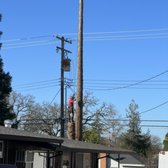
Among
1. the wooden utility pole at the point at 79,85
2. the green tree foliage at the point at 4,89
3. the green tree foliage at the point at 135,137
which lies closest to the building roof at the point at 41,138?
the wooden utility pole at the point at 79,85

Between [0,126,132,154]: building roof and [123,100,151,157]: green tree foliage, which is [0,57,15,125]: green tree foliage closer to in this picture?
[0,126,132,154]: building roof

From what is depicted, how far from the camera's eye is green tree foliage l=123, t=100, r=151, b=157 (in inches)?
3199

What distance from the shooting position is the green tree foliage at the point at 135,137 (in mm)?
81256

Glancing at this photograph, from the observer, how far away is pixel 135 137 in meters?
81.7

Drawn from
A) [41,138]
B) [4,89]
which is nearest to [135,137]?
[4,89]

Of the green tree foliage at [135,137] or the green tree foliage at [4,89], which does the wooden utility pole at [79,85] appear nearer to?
the green tree foliage at [4,89]

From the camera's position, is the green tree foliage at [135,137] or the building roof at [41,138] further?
the green tree foliage at [135,137]

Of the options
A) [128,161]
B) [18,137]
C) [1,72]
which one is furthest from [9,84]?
[128,161]

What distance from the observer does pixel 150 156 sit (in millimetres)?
92812

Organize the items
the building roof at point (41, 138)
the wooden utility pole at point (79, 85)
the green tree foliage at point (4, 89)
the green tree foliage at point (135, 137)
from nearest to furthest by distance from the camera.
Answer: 1. the building roof at point (41, 138)
2. the wooden utility pole at point (79, 85)
3. the green tree foliage at point (4, 89)
4. the green tree foliage at point (135, 137)

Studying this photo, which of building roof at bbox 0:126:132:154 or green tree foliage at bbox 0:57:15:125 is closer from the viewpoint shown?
building roof at bbox 0:126:132:154

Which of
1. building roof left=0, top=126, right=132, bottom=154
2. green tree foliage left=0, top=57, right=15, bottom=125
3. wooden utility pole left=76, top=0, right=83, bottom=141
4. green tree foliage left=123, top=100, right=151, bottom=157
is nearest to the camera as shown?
building roof left=0, top=126, right=132, bottom=154

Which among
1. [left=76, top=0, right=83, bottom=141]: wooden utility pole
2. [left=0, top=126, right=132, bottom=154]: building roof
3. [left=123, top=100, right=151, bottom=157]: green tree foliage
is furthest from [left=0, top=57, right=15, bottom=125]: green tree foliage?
[left=123, top=100, right=151, bottom=157]: green tree foliage

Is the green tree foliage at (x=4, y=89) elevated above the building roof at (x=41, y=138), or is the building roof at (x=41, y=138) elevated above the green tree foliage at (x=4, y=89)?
the green tree foliage at (x=4, y=89)
